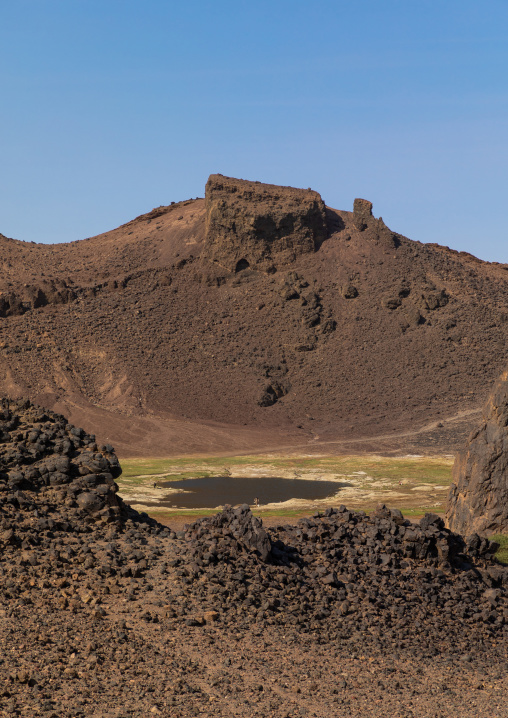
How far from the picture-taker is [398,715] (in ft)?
45.9

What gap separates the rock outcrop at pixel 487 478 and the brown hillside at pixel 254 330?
5322 centimetres

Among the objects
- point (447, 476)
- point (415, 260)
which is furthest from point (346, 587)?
point (415, 260)

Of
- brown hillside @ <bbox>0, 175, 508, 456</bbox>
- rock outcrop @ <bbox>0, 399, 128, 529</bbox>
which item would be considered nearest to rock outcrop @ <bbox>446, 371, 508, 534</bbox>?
rock outcrop @ <bbox>0, 399, 128, 529</bbox>

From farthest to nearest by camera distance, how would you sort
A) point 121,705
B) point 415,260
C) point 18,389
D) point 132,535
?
point 415,260 → point 18,389 → point 132,535 → point 121,705

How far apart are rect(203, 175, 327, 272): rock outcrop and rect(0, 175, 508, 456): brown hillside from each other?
23 centimetres

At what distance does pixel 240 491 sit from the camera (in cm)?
5456

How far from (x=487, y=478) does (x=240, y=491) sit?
3004cm

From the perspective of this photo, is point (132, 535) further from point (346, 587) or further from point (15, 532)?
point (346, 587)

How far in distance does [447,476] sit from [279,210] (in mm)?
64357

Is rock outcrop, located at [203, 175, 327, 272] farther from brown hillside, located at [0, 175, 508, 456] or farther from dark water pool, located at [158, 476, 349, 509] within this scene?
dark water pool, located at [158, 476, 349, 509]

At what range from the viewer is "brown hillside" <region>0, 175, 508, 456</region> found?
91062 mm

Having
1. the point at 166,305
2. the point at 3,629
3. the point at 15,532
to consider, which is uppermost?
the point at 166,305

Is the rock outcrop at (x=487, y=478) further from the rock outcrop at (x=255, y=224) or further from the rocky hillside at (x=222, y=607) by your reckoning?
the rock outcrop at (x=255, y=224)

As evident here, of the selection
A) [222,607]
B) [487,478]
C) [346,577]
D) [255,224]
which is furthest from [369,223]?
[222,607]
